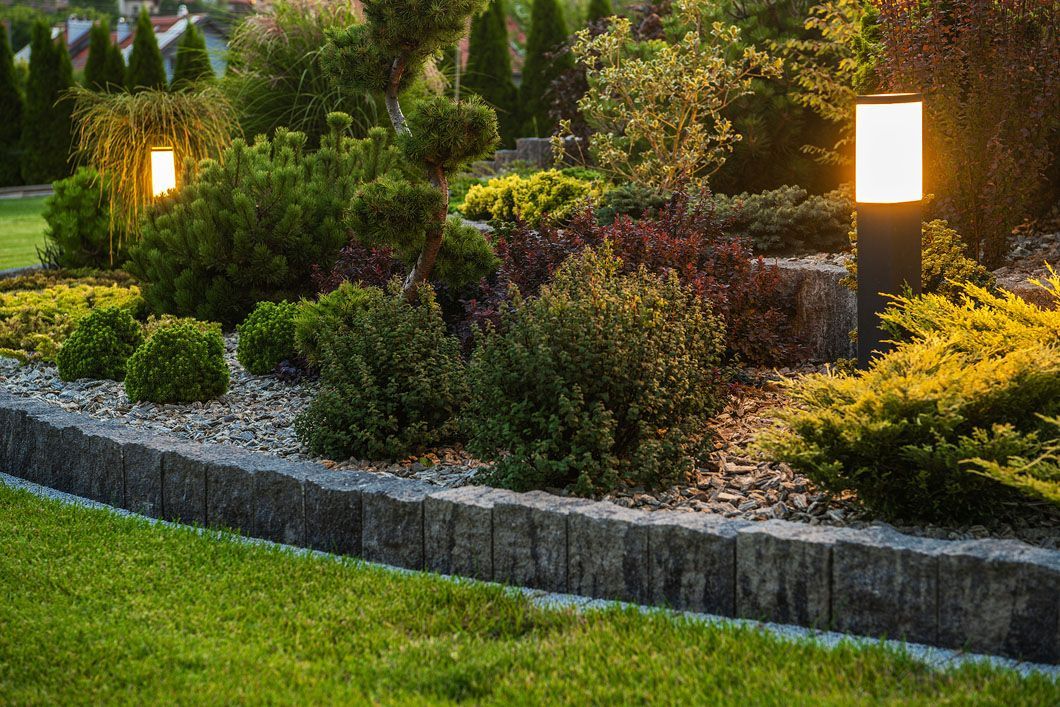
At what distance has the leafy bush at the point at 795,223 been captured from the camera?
7.10 meters

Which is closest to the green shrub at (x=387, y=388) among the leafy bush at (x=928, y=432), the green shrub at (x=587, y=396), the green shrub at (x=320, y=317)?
the green shrub at (x=587, y=396)

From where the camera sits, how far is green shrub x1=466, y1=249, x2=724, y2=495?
13.3 feet

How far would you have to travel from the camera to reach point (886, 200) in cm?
432

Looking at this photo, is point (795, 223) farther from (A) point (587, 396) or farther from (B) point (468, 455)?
(A) point (587, 396)

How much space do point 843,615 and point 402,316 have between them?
2302mm

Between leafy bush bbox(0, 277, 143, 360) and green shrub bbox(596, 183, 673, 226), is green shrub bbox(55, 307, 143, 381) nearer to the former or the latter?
leafy bush bbox(0, 277, 143, 360)

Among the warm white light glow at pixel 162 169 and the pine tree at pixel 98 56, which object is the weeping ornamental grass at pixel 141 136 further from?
the pine tree at pixel 98 56

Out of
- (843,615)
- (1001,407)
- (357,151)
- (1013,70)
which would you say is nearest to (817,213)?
(1013,70)

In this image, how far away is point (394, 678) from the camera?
2924 mm

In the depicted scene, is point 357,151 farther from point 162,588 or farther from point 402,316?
point 162,588

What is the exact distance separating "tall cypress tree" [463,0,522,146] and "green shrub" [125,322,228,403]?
13.6 meters

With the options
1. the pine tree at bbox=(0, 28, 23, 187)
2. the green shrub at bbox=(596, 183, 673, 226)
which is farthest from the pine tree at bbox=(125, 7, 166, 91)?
the green shrub at bbox=(596, 183, 673, 226)

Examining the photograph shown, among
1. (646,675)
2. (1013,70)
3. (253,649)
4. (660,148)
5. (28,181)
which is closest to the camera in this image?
(646,675)

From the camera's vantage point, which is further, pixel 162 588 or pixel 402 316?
pixel 402 316
